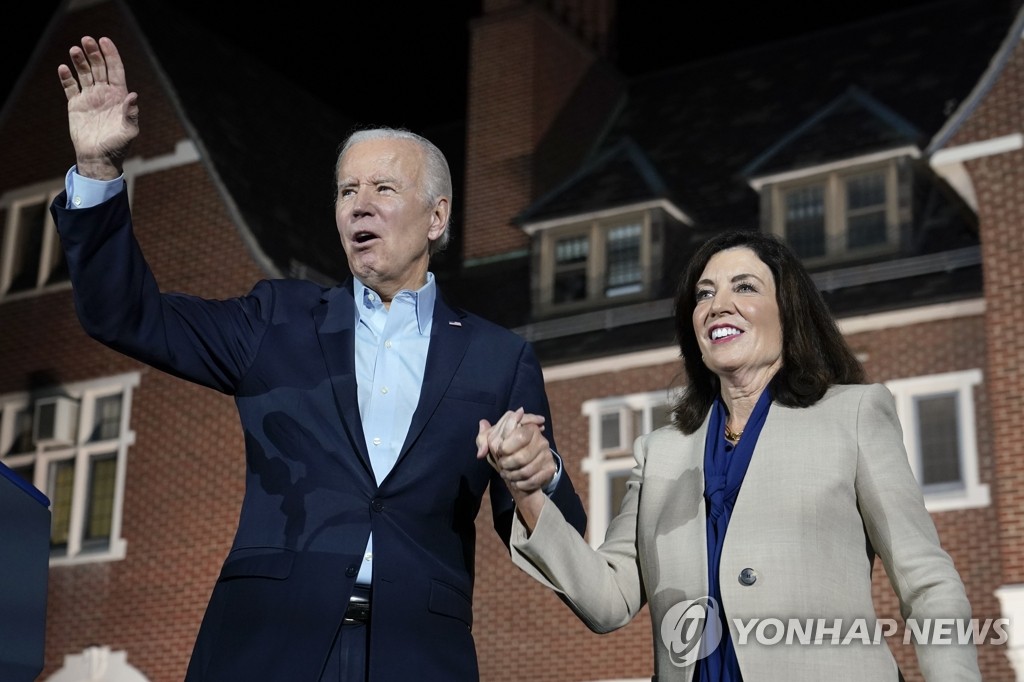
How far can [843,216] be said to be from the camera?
952cm

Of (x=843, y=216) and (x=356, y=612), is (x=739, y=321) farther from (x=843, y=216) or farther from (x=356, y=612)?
(x=843, y=216)

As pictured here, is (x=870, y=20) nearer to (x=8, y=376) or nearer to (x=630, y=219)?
(x=630, y=219)

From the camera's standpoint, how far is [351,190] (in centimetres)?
267

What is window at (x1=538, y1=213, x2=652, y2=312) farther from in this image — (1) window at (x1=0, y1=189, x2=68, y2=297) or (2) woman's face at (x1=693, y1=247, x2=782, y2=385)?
(2) woman's face at (x1=693, y1=247, x2=782, y2=385)

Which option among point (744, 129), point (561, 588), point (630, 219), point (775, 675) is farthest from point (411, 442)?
point (744, 129)

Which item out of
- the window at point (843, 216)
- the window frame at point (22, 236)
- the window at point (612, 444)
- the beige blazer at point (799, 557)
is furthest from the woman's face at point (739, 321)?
the window frame at point (22, 236)

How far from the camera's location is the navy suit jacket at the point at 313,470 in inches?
91.0

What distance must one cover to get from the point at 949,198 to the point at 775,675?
24.4 ft

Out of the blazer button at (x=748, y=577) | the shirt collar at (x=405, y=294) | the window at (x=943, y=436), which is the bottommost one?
the blazer button at (x=748, y=577)

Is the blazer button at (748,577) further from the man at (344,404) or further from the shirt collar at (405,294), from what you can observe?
the shirt collar at (405,294)

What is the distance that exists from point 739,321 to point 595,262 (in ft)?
25.7

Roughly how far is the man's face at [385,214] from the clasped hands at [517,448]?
0.59 m

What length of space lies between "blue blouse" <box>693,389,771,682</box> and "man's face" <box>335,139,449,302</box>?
0.67 meters

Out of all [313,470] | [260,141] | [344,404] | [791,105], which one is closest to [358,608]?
[313,470]
